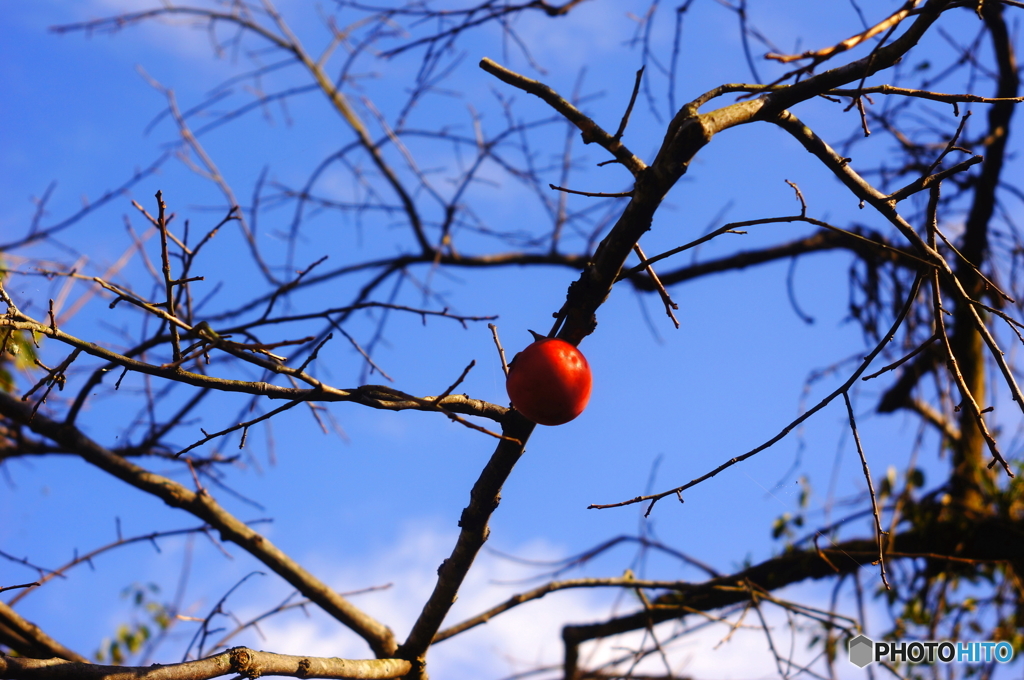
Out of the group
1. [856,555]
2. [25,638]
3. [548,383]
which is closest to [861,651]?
[856,555]

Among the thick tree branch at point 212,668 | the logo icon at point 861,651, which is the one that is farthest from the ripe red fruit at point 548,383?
the logo icon at point 861,651

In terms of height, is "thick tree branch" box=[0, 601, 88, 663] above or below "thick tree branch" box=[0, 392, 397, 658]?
below

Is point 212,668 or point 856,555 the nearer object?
point 212,668

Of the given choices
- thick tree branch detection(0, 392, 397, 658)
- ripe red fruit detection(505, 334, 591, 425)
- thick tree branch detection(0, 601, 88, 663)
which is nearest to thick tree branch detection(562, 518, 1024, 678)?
thick tree branch detection(0, 392, 397, 658)

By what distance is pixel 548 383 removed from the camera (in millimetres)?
1419

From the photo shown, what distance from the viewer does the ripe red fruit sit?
4.68ft

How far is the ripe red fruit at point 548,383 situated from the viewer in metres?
1.43

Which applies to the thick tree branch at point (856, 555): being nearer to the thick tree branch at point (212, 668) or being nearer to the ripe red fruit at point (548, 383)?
the thick tree branch at point (212, 668)

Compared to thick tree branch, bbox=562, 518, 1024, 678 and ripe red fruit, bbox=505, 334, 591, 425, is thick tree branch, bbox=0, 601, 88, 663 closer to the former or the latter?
ripe red fruit, bbox=505, 334, 591, 425

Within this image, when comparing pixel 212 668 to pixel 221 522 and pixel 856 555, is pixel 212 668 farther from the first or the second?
pixel 856 555

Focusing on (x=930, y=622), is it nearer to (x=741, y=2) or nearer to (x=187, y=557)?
(x=741, y=2)

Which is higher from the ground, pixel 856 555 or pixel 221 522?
pixel 856 555

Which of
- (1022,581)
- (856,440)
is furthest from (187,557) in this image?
(1022,581)

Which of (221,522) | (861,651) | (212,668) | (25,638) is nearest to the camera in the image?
(212,668)
